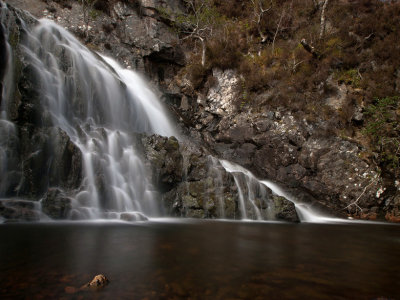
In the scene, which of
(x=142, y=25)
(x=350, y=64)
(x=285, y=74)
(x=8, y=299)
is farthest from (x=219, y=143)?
(x=8, y=299)

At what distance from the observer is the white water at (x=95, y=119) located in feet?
25.8

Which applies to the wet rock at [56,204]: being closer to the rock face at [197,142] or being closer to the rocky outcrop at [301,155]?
the rock face at [197,142]

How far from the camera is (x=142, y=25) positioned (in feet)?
60.8

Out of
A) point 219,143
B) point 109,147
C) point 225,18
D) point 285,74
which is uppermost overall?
point 225,18

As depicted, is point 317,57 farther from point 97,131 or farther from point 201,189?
point 97,131

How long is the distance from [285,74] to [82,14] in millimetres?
14090

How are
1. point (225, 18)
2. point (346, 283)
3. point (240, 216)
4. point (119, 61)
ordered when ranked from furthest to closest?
point (225, 18) → point (119, 61) → point (240, 216) → point (346, 283)

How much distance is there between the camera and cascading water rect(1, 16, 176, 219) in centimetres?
788

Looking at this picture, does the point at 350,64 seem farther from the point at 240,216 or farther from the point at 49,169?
the point at 49,169

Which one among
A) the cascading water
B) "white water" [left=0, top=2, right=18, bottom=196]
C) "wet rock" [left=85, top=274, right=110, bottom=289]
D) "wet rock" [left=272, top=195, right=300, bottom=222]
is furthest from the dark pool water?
"wet rock" [left=272, top=195, right=300, bottom=222]

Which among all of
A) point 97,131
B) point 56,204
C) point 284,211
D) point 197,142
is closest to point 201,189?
point 284,211

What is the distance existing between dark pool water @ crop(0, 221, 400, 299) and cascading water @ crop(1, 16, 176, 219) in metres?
2.43

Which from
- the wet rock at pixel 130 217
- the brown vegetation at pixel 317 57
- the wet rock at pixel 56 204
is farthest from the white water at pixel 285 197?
the wet rock at pixel 56 204

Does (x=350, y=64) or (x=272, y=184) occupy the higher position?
(x=350, y=64)
